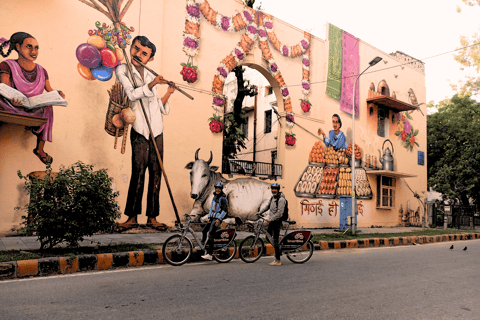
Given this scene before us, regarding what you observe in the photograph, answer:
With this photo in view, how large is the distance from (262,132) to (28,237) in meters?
15.8

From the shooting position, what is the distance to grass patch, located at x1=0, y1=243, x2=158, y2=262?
6885 millimetres

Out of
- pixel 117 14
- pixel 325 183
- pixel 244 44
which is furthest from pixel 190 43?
pixel 325 183

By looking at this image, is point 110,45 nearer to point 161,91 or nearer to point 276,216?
point 161,91

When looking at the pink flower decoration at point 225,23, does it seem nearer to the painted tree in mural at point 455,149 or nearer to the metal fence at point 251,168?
the metal fence at point 251,168

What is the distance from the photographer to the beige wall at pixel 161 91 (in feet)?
35.3

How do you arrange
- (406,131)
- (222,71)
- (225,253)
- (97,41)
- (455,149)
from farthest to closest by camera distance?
(455,149) < (406,131) < (222,71) < (97,41) < (225,253)

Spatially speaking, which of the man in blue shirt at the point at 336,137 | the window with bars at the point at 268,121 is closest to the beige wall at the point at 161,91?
the man in blue shirt at the point at 336,137

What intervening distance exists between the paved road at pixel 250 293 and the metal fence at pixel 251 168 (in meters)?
7.81

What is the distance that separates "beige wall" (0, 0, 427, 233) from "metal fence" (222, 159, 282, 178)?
0.46 meters

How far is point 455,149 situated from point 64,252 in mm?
28016

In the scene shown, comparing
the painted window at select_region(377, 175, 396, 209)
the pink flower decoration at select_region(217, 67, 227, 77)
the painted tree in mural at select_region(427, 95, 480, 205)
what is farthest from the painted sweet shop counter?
the painted tree in mural at select_region(427, 95, 480, 205)

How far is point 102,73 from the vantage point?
12.3m

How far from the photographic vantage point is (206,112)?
14.6 m

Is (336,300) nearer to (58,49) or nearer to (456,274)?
(456,274)
